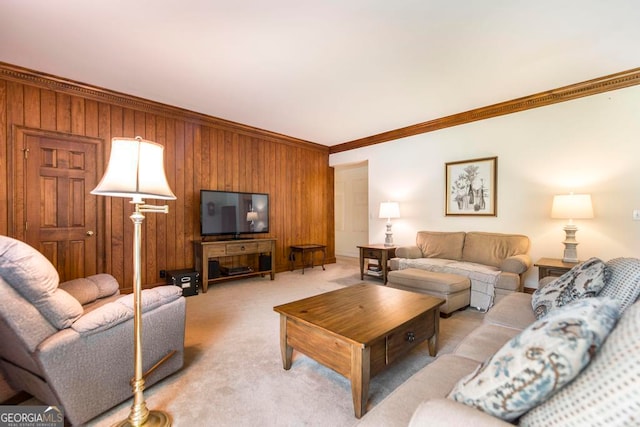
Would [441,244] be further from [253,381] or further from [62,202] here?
[62,202]

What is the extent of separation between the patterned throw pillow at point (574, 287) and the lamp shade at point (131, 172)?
218cm

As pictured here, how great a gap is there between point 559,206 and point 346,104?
278cm

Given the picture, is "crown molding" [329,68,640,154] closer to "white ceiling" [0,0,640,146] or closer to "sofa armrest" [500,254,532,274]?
"white ceiling" [0,0,640,146]

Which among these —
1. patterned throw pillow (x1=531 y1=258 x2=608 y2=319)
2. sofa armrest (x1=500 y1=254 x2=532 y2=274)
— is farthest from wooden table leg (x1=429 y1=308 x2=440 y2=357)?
sofa armrest (x1=500 y1=254 x2=532 y2=274)

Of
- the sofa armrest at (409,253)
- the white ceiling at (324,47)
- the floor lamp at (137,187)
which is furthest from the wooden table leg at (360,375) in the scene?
the sofa armrest at (409,253)

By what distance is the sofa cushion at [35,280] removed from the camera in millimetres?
1227

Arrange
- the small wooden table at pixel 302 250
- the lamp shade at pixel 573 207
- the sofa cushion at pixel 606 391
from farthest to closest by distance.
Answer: the small wooden table at pixel 302 250 → the lamp shade at pixel 573 207 → the sofa cushion at pixel 606 391

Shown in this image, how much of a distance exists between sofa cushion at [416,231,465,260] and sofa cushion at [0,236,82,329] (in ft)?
13.1

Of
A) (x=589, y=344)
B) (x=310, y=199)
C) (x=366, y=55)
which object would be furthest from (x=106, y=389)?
(x=310, y=199)

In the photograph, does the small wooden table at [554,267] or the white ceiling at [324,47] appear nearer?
the white ceiling at [324,47]

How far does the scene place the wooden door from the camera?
3066 millimetres

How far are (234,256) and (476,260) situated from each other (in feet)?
11.8

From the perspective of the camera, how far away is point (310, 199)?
5879mm

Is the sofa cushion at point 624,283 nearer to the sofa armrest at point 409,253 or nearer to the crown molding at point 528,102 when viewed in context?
the sofa armrest at point 409,253
